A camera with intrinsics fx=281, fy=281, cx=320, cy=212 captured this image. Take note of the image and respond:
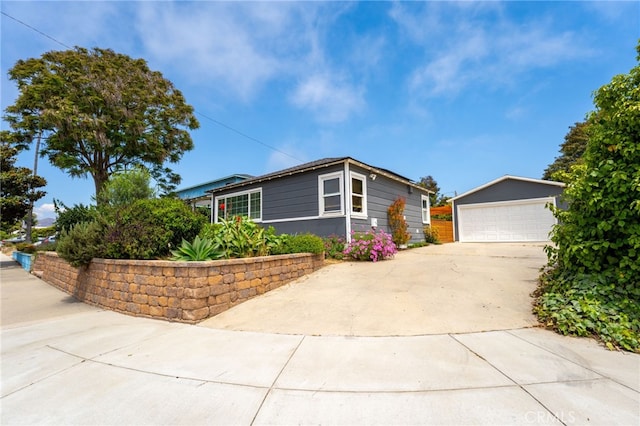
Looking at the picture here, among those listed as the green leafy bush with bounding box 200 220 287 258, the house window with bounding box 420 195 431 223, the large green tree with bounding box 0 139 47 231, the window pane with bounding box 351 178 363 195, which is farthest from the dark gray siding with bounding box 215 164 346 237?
the large green tree with bounding box 0 139 47 231

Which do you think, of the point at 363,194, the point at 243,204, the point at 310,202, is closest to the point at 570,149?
the point at 363,194

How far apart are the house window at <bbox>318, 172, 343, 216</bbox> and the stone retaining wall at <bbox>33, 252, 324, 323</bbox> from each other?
3726 mm

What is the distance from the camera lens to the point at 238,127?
1608 cm

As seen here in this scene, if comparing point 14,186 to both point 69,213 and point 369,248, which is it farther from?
point 369,248

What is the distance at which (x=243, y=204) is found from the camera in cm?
1356

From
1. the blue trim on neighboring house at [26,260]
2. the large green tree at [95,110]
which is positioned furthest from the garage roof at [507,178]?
the blue trim on neighboring house at [26,260]

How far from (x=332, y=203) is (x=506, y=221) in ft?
35.6

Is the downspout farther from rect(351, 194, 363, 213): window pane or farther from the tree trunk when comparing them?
the tree trunk

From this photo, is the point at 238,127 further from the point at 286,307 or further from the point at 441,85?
the point at 286,307

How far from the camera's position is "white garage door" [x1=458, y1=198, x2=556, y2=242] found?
14266 mm

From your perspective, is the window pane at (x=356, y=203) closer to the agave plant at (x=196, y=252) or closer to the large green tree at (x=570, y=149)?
the agave plant at (x=196, y=252)

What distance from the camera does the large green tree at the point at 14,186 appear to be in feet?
53.2

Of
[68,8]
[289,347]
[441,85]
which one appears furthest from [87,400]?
[441,85]

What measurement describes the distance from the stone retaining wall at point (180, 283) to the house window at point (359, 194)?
4255 mm
